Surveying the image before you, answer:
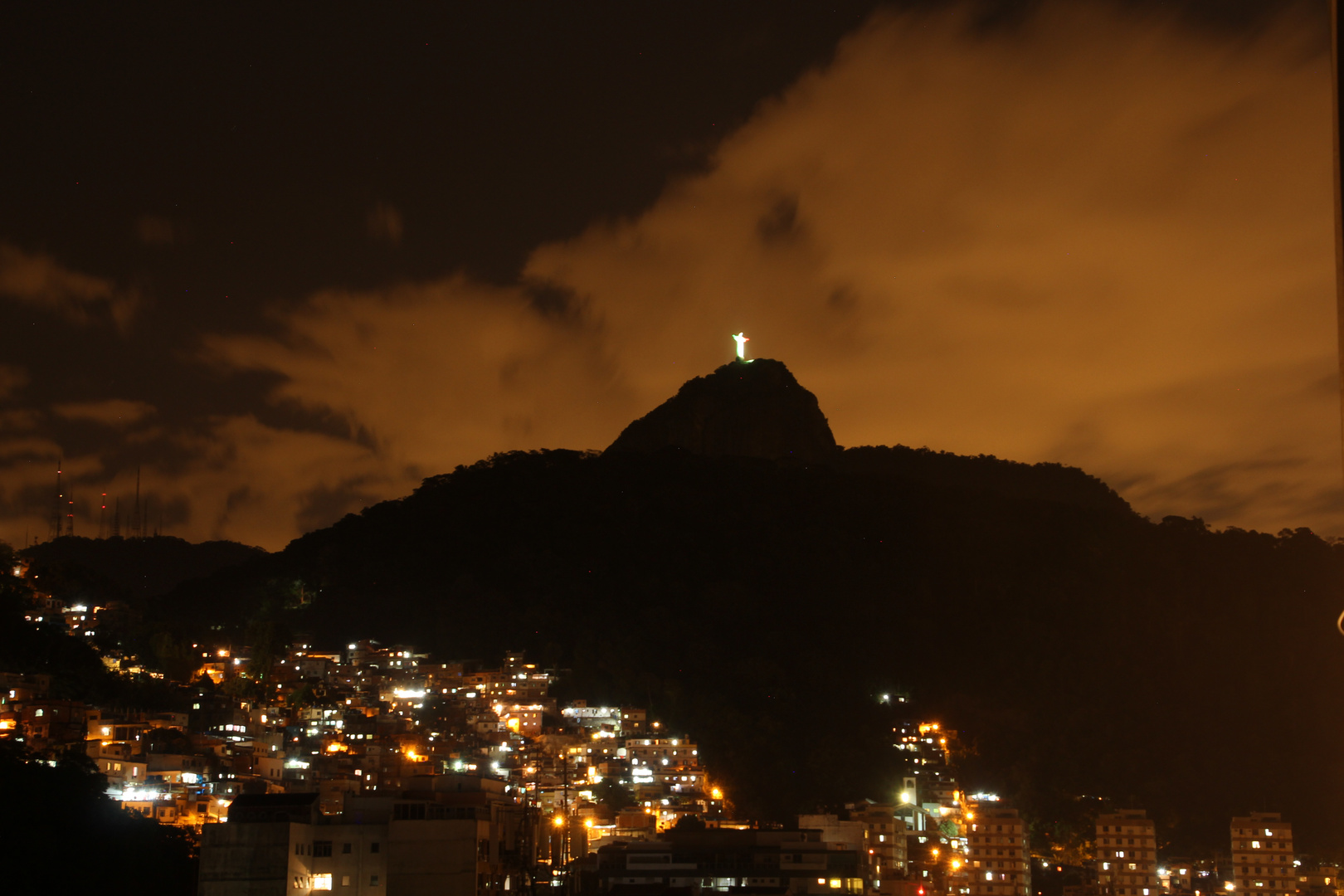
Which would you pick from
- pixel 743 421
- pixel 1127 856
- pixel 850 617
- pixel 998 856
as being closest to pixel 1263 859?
pixel 1127 856

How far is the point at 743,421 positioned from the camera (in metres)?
84.7

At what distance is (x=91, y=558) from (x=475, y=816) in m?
62.7

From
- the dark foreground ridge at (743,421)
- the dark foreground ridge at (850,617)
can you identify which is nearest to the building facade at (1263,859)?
the dark foreground ridge at (850,617)

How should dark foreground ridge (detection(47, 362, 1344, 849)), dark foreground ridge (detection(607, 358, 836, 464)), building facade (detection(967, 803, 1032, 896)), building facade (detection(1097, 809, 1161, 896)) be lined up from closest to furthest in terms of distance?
building facade (detection(967, 803, 1032, 896)) < building facade (detection(1097, 809, 1161, 896)) < dark foreground ridge (detection(47, 362, 1344, 849)) < dark foreground ridge (detection(607, 358, 836, 464))

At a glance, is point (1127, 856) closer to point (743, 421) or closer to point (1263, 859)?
point (1263, 859)

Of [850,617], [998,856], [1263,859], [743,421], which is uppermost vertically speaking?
[743,421]

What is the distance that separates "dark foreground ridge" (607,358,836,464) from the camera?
84.4 m

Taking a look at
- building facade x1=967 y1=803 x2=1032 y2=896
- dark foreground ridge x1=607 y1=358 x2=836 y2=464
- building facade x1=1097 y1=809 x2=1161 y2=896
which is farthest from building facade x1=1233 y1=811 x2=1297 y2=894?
dark foreground ridge x1=607 y1=358 x2=836 y2=464

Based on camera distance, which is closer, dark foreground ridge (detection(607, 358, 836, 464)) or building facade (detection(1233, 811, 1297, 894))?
building facade (detection(1233, 811, 1297, 894))

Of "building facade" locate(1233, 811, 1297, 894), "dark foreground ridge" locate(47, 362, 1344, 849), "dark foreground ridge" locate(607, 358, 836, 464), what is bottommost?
"building facade" locate(1233, 811, 1297, 894)

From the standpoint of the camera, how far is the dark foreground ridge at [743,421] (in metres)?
84.4

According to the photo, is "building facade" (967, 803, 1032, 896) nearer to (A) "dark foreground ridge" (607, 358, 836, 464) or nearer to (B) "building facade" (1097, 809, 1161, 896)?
(B) "building facade" (1097, 809, 1161, 896)

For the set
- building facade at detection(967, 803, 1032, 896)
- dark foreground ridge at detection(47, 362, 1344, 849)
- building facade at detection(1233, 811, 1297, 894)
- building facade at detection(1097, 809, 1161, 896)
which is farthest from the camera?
dark foreground ridge at detection(47, 362, 1344, 849)

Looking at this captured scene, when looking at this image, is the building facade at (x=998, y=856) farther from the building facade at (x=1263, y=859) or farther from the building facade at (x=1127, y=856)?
the building facade at (x=1263, y=859)
